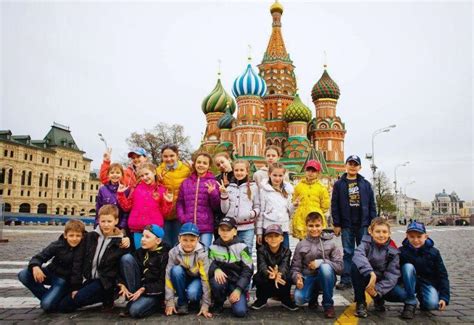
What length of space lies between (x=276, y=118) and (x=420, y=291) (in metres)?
47.4

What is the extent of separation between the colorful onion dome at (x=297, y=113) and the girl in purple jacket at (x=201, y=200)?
43619 millimetres

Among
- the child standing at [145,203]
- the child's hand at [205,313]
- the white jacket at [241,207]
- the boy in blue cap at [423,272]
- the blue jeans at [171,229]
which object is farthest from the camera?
the blue jeans at [171,229]

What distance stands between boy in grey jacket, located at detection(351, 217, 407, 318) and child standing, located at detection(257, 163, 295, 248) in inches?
46.0

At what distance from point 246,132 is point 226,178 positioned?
3924 cm

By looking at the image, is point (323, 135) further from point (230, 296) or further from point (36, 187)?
point (230, 296)

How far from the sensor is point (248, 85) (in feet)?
152

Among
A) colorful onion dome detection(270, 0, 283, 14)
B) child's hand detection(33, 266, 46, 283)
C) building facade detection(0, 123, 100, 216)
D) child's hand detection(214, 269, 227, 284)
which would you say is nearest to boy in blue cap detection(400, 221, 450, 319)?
child's hand detection(214, 269, 227, 284)

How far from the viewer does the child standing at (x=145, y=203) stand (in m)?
5.29

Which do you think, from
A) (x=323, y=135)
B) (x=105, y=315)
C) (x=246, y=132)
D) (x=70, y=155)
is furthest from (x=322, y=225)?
(x=70, y=155)

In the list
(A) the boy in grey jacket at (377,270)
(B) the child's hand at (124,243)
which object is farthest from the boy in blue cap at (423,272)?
(B) the child's hand at (124,243)

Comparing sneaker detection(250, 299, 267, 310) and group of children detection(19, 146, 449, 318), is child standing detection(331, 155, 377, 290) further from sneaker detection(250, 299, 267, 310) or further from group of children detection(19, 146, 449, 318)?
sneaker detection(250, 299, 267, 310)

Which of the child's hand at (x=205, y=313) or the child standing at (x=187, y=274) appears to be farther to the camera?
the child standing at (x=187, y=274)

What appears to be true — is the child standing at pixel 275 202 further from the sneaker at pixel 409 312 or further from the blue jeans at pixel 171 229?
the sneaker at pixel 409 312

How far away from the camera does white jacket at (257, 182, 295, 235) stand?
551 centimetres
